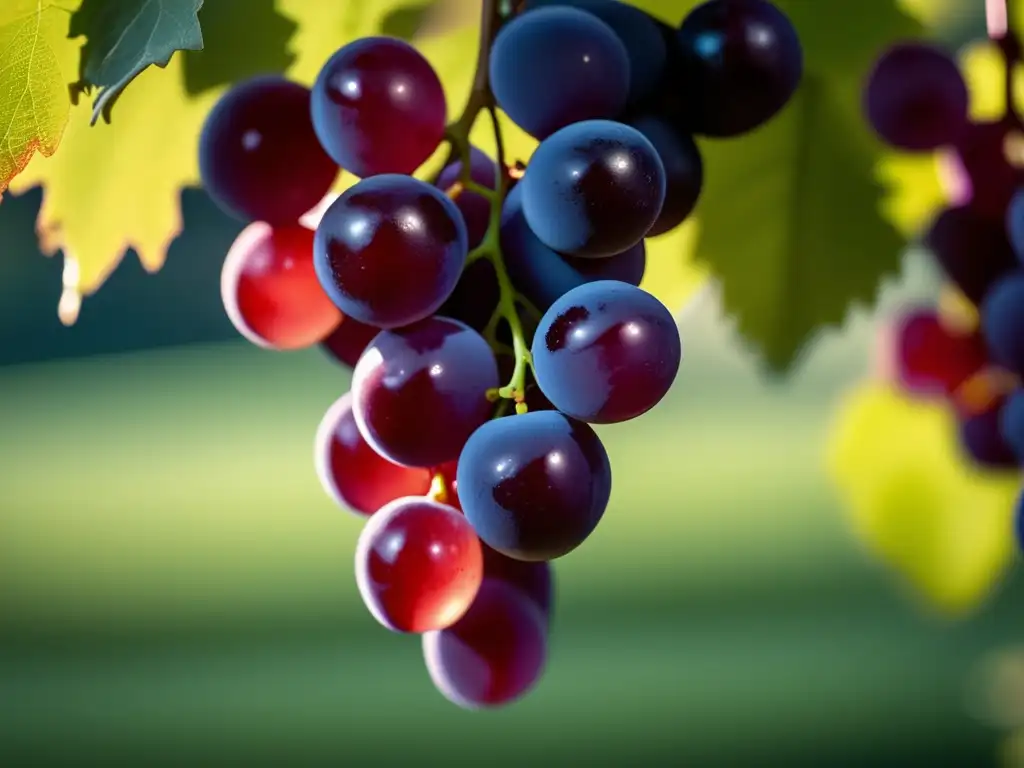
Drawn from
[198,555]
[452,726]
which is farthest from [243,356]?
[452,726]

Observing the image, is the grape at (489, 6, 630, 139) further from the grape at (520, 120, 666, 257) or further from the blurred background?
the blurred background

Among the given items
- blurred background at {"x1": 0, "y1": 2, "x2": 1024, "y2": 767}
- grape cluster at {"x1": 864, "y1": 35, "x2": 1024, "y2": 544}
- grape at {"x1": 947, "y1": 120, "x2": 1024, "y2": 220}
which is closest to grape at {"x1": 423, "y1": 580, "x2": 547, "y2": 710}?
grape cluster at {"x1": 864, "y1": 35, "x2": 1024, "y2": 544}

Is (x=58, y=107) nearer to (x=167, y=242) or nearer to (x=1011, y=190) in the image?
(x=167, y=242)

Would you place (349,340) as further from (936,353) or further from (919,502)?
(919,502)

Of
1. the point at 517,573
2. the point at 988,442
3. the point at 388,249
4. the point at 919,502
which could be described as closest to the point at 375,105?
the point at 388,249

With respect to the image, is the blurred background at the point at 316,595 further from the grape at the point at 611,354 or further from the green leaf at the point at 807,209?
the grape at the point at 611,354
